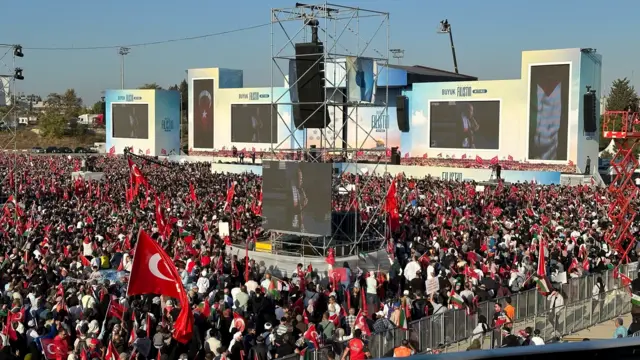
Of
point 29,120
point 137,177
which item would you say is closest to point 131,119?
point 137,177

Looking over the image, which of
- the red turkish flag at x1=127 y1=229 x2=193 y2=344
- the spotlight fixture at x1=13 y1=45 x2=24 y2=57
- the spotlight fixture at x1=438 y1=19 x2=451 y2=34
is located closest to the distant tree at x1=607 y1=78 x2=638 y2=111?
the spotlight fixture at x1=438 y1=19 x2=451 y2=34

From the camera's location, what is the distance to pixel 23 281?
1293 cm

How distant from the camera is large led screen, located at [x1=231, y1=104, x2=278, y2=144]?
55.9 metres

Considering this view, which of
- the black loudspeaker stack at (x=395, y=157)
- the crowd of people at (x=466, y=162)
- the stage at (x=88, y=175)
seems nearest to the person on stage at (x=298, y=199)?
the stage at (x=88, y=175)

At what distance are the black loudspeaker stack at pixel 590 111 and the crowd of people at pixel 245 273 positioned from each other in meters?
14.1

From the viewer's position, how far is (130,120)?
64000 mm

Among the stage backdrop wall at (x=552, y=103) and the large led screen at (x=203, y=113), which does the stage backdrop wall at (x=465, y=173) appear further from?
the large led screen at (x=203, y=113)

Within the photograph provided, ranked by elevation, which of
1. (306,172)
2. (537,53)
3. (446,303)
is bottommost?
(446,303)

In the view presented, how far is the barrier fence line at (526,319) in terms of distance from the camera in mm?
10570

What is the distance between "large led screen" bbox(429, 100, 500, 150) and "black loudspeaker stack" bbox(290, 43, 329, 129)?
27.2 metres

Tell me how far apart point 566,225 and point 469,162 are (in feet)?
78.7

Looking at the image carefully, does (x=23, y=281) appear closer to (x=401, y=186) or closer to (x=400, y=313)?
(x=400, y=313)

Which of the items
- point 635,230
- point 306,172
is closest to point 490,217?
point 635,230

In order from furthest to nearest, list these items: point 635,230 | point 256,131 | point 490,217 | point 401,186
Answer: point 256,131 < point 401,186 < point 490,217 < point 635,230
